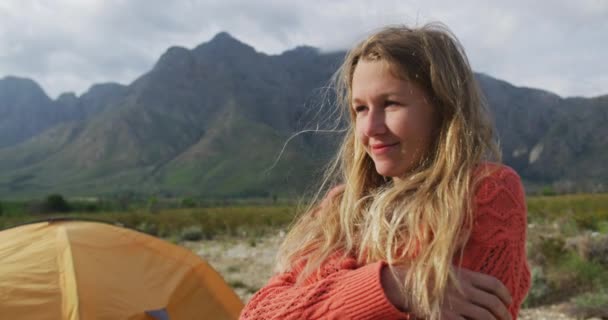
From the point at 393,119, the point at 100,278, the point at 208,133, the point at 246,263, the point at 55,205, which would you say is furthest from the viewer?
the point at 208,133

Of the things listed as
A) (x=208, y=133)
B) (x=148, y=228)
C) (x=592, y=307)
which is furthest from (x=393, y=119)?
(x=208, y=133)

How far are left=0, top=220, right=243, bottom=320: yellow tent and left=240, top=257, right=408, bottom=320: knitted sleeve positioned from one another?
2834 millimetres

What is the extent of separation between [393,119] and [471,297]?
1.92ft

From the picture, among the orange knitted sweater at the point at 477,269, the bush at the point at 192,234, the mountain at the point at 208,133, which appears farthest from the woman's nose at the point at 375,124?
the mountain at the point at 208,133

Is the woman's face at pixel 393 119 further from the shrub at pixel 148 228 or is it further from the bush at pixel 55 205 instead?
the bush at pixel 55 205

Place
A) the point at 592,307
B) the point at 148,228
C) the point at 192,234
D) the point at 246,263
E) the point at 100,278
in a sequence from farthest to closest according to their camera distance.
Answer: the point at 148,228 → the point at 192,234 → the point at 246,263 → the point at 592,307 → the point at 100,278

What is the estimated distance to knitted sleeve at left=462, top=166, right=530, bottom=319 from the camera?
151cm

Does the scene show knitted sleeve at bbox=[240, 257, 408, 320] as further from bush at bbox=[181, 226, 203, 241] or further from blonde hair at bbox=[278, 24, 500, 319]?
bush at bbox=[181, 226, 203, 241]

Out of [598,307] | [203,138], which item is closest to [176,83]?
[203,138]

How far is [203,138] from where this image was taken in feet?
405

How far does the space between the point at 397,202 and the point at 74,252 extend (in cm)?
379

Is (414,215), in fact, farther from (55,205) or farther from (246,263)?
(55,205)

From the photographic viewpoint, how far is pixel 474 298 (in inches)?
57.2

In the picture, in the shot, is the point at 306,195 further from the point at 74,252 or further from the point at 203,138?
the point at 203,138
